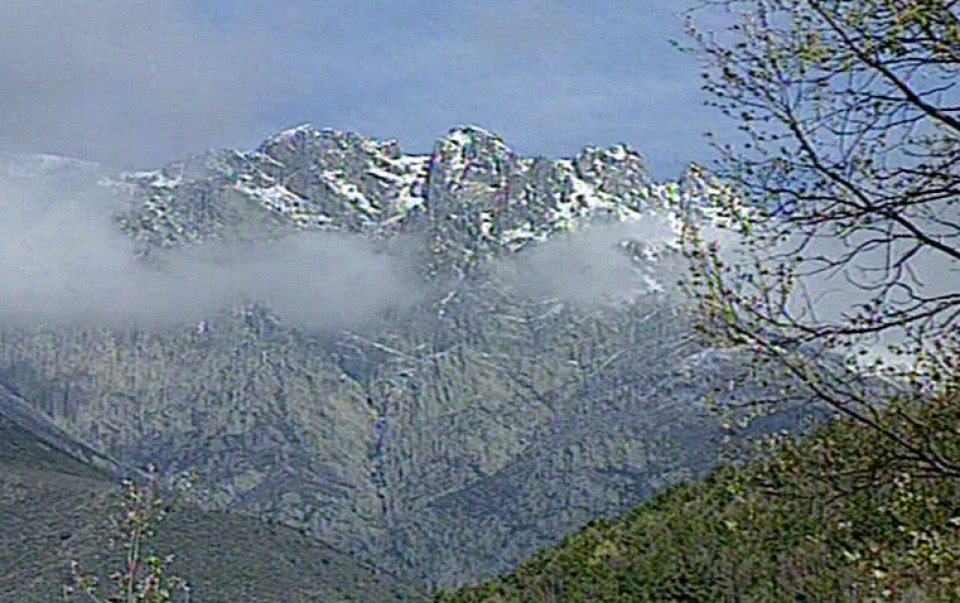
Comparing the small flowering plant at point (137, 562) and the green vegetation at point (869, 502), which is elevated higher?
the small flowering plant at point (137, 562)

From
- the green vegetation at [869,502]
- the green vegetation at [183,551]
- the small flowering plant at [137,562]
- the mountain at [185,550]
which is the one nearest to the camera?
the green vegetation at [869,502]

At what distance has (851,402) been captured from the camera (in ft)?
27.2

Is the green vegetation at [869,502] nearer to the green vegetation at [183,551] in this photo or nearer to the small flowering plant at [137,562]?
the small flowering plant at [137,562]

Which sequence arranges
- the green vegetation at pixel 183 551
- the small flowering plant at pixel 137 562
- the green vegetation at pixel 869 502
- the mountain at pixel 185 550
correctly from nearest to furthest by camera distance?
the green vegetation at pixel 869 502
the small flowering plant at pixel 137 562
the green vegetation at pixel 183 551
the mountain at pixel 185 550

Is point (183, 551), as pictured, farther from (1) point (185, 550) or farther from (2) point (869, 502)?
(2) point (869, 502)

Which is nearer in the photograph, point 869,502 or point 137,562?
point 869,502

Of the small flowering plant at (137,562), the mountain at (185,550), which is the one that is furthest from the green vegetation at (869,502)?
the mountain at (185,550)

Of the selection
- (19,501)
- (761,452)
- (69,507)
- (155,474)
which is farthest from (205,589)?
(761,452)

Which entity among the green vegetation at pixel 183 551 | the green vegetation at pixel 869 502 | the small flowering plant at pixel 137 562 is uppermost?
the green vegetation at pixel 183 551

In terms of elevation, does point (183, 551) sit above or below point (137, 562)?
above

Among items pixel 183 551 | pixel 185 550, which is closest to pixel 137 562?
pixel 183 551

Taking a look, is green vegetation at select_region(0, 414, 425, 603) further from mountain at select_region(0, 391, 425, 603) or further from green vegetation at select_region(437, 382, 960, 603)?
A: green vegetation at select_region(437, 382, 960, 603)

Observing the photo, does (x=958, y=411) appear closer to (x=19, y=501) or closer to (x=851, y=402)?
(x=851, y=402)

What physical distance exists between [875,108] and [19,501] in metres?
174
